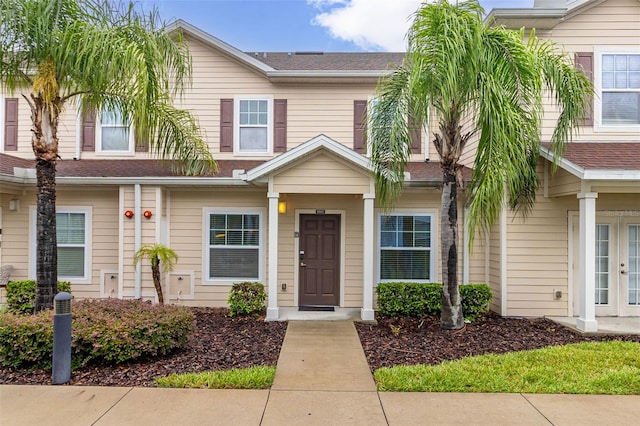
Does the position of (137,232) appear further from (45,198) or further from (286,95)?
(286,95)

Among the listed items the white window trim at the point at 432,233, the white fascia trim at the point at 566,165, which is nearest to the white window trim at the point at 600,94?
the white fascia trim at the point at 566,165

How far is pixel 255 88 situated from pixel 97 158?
13.4ft

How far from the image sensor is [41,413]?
12.6 feet

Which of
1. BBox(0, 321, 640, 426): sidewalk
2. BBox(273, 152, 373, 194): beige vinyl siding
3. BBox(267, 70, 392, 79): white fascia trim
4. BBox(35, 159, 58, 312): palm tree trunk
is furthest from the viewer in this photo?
BBox(267, 70, 392, 79): white fascia trim

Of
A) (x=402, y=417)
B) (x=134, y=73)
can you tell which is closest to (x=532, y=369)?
(x=402, y=417)

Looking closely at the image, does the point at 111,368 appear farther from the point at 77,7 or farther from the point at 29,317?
the point at 77,7

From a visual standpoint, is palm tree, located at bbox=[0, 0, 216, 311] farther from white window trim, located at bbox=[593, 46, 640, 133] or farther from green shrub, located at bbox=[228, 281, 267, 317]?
white window trim, located at bbox=[593, 46, 640, 133]

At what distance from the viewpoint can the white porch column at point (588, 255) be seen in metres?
6.71

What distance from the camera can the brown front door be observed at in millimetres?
8555

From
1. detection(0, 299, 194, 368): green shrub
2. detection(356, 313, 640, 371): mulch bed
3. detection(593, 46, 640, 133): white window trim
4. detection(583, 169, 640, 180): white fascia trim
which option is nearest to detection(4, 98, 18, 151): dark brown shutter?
→ detection(0, 299, 194, 368): green shrub

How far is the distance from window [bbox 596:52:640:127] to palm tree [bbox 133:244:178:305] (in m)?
9.11

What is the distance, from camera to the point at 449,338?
624 centimetres

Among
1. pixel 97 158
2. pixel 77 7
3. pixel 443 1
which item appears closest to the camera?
pixel 77 7

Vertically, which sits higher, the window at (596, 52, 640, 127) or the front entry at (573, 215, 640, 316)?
the window at (596, 52, 640, 127)
